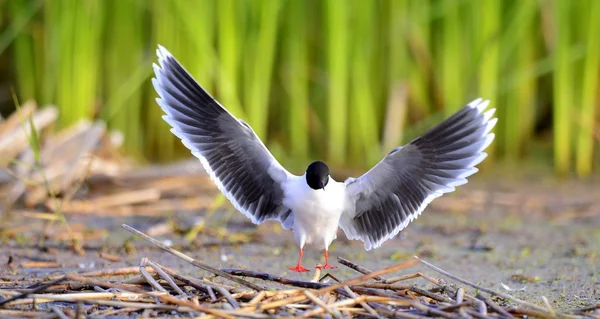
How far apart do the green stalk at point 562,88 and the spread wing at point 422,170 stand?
13.3 feet

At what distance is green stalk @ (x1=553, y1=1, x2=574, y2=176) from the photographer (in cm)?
802

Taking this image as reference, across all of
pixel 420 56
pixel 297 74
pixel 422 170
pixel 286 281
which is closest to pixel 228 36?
pixel 297 74

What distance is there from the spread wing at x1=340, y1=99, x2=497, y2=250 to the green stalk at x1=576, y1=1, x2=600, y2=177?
13.5ft

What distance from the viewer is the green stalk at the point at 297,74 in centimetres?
846

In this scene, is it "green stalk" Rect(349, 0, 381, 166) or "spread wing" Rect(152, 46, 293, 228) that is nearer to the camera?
"spread wing" Rect(152, 46, 293, 228)

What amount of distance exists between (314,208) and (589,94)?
4.85 m

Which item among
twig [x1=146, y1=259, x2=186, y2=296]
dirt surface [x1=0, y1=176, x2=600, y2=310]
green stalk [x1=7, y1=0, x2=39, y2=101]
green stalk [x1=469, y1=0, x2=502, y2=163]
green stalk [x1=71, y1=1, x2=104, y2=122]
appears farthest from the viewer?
green stalk [x1=7, y1=0, x2=39, y2=101]

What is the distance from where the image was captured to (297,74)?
859 centimetres

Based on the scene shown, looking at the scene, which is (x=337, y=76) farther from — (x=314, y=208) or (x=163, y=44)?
(x=314, y=208)

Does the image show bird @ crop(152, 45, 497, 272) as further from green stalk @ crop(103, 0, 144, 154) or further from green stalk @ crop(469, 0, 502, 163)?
green stalk @ crop(103, 0, 144, 154)

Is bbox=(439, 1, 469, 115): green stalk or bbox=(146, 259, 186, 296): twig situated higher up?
bbox=(439, 1, 469, 115): green stalk

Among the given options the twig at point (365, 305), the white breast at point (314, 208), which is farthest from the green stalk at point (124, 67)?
the twig at point (365, 305)

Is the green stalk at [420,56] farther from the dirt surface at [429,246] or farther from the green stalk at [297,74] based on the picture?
the dirt surface at [429,246]

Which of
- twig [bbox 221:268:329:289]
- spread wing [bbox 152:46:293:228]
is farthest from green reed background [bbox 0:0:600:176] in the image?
twig [bbox 221:268:329:289]
